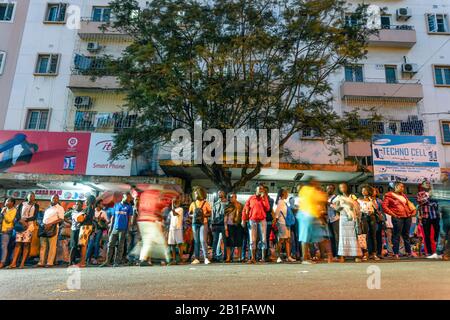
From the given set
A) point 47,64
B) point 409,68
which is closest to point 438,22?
point 409,68

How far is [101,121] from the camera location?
1869 cm

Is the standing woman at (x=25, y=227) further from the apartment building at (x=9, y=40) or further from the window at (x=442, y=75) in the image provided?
the window at (x=442, y=75)

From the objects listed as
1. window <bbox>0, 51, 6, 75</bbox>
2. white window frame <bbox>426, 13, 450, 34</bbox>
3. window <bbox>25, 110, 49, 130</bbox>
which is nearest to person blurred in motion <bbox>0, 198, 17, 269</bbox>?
window <bbox>25, 110, 49, 130</bbox>

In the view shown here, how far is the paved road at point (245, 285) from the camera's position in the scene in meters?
4.45

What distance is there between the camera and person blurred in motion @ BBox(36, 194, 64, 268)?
9234mm

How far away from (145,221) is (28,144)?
11.7 m

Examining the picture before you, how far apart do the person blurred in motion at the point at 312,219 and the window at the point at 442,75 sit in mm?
15397

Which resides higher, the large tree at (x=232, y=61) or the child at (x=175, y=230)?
the large tree at (x=232, y=61)

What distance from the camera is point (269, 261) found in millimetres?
8734

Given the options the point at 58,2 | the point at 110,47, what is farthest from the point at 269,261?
the point at 58,2

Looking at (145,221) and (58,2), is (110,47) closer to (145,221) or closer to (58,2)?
(58,2)

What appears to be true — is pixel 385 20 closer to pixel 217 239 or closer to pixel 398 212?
pixel 398 212

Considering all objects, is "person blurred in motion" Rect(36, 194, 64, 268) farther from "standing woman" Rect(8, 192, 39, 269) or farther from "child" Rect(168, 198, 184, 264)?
"child" Rect(168, 198, 184, 264)

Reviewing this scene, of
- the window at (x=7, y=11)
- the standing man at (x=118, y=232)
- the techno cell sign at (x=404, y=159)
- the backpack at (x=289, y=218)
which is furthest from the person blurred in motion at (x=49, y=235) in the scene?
the window at (x=7, y=11)
